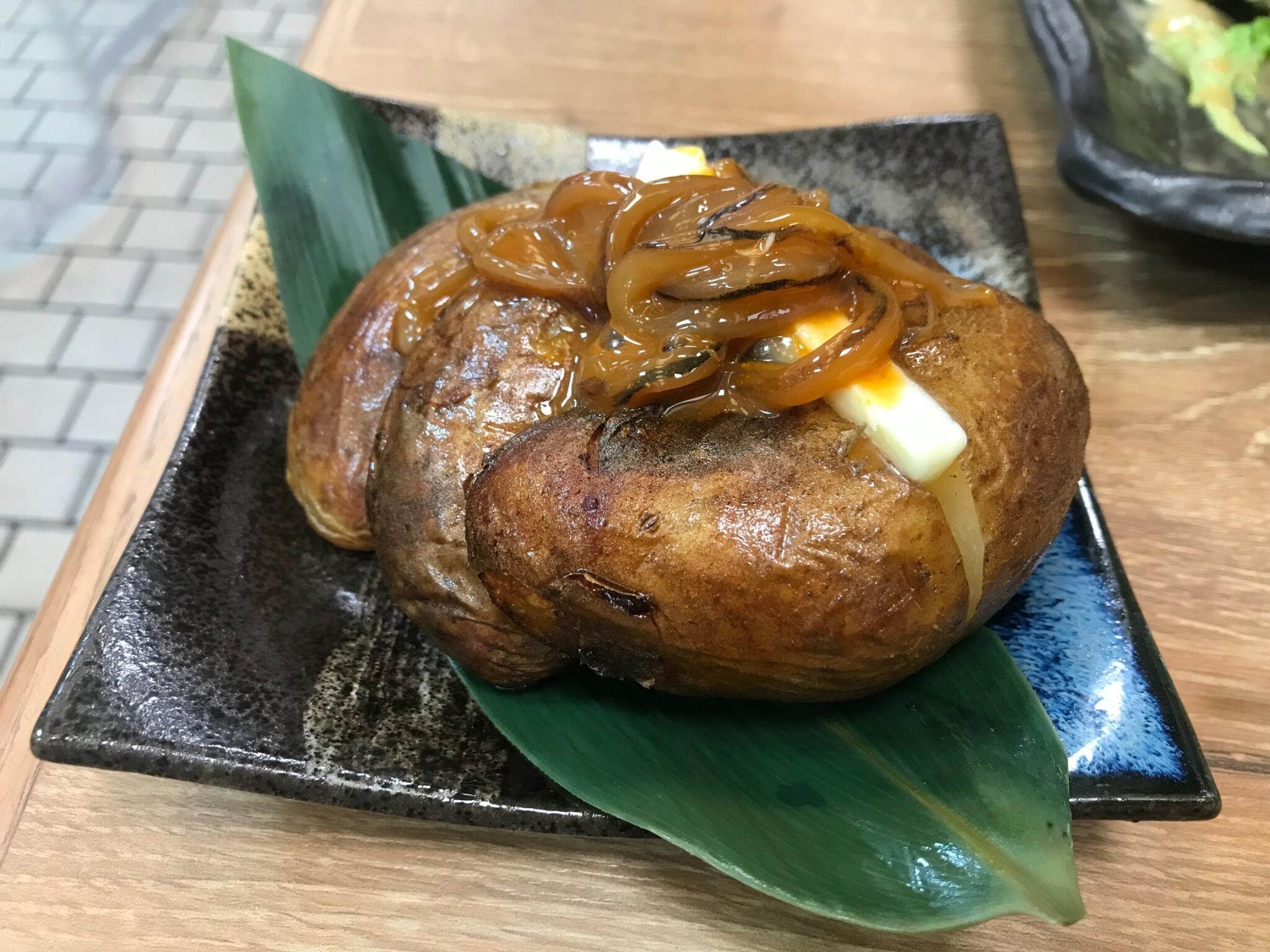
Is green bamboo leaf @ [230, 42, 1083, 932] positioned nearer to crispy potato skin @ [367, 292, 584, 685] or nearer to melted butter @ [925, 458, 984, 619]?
crispy potato skin @ [367, 292, 584, 685]

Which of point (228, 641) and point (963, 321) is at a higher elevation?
point (963, 321)

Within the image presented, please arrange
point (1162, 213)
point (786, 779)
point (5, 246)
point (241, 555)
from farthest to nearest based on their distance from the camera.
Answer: point (5, 246)
point (1162, 213)
point (241, 555)
point (786, 779)

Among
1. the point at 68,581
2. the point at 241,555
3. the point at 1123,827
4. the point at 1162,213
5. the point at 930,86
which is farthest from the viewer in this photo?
the point at 930,86

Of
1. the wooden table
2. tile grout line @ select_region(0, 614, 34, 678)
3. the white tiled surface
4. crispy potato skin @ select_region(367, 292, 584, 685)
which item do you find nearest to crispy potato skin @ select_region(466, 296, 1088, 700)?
crispy potato skin @ select_region(367, 292, 584, 685)

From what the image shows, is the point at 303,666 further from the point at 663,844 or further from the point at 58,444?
the point at 58,444

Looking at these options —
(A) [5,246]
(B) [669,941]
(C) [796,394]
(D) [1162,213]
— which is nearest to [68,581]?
(B) [669,941]

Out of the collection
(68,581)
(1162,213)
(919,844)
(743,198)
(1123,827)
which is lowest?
(1123,827)

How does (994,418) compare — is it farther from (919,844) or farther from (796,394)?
(919,844)

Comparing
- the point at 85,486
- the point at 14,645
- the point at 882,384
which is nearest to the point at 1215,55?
the point at 882,384
